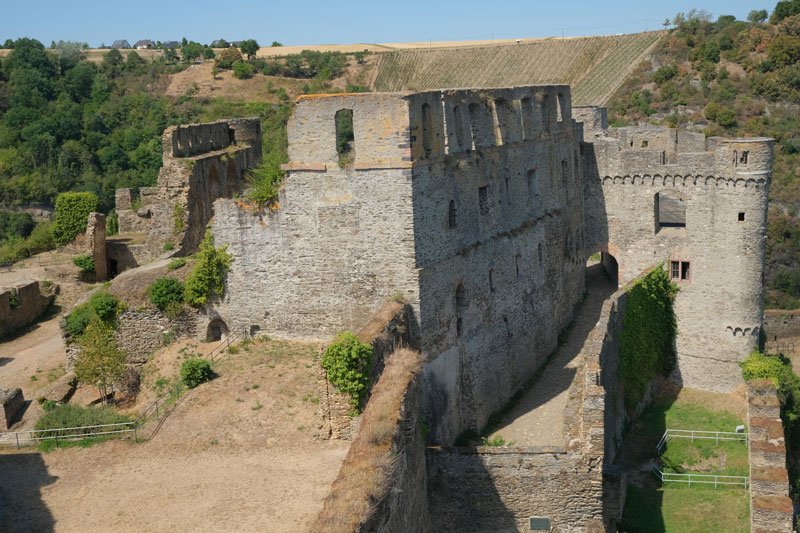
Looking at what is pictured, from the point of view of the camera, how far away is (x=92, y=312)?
24250mm

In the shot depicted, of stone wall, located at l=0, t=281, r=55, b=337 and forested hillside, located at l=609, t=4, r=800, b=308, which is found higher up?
forested hillside, located at l=609, t=4, r=800, b=308

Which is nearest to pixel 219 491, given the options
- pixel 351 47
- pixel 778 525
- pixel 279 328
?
pixel 279 328

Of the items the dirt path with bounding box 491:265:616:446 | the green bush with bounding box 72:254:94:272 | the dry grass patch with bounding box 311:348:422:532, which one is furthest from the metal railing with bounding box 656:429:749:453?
the green bush with bounding box 72:254:94:272

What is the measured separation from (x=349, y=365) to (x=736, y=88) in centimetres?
6420

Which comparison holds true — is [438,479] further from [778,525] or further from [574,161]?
[574,161]

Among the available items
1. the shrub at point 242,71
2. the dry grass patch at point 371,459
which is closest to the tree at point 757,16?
the shrub at point 242,71

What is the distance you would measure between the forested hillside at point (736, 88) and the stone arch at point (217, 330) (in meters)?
41.4

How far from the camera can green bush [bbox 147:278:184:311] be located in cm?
2439

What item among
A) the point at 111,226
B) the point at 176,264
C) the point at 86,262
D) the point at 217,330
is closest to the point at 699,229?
the point at 217,330

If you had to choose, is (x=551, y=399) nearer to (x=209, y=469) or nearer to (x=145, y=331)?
(x=145, y=331)

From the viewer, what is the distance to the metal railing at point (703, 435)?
2792cm

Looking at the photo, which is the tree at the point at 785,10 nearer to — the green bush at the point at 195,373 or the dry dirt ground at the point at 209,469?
the dry dirt ground at the point at 209,469

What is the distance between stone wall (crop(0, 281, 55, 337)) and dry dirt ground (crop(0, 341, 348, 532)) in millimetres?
10215

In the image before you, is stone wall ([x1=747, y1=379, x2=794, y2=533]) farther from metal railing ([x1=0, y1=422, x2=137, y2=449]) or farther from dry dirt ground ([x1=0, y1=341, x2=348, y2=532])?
metal railing ([x1=0, y1=422, x2=137, y2=449])
